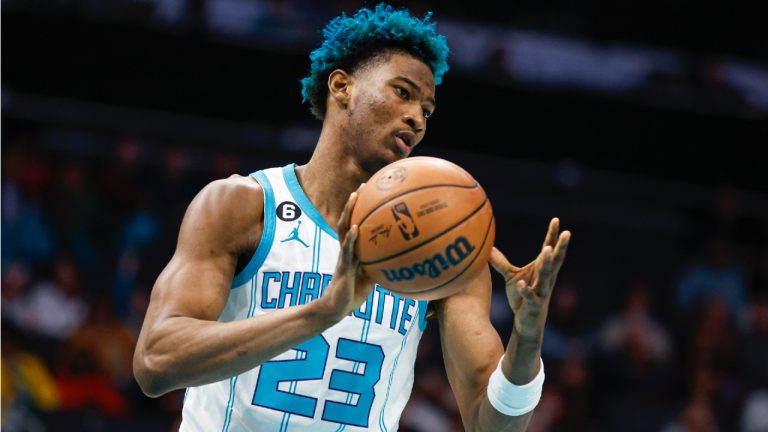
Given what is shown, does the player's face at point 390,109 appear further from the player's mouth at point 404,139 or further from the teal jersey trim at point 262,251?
the teal jersey trim at point 262,251

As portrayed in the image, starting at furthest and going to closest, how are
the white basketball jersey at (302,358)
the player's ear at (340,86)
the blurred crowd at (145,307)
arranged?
the blurred crowd at (145,307) → the player's ear at (340,86) → the white basketball jersey at (302,358)

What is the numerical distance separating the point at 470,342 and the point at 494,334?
112 mm

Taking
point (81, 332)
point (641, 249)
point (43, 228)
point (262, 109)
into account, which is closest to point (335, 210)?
point (81, 332)

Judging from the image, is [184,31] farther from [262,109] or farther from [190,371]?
[190,371]

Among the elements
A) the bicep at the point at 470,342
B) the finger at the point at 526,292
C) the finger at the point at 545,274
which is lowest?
the bicep at the point at 470,342

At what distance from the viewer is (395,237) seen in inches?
135

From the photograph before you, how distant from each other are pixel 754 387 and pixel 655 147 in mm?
3344

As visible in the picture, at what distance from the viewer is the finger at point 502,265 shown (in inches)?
150

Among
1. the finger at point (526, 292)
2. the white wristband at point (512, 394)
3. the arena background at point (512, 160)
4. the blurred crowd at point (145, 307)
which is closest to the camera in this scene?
the finger at point (526, 292)

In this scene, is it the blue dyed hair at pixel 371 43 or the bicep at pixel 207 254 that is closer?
the bicep at pixel 207 254

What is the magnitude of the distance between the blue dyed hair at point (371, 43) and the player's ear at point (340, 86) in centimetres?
4

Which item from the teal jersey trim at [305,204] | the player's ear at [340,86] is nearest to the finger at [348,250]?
the teal jersey trim at [305,204]

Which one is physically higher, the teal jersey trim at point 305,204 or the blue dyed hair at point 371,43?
the blue dyed hair at point 371,43

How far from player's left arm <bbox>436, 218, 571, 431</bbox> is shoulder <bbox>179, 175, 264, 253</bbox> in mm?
902
